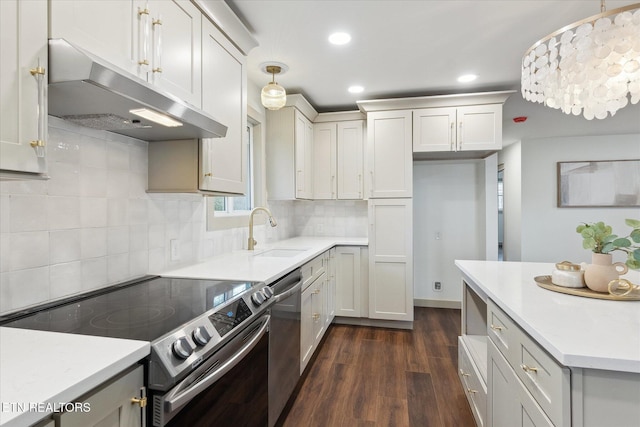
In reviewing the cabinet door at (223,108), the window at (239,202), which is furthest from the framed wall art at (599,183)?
the cabinet door at (223,108)

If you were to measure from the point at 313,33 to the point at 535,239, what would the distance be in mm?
4932

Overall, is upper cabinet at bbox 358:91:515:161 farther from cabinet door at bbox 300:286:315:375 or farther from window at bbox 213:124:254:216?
cabinet door at bbox 300:286:315:375

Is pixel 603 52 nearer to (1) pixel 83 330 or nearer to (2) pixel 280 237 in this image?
(1) pixel 83 330

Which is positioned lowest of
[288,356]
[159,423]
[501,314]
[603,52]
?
[288,356]

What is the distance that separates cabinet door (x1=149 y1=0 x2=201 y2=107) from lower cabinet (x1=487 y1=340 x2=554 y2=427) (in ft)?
5.95

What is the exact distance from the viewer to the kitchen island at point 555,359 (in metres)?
0.85

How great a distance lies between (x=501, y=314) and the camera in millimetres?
1375

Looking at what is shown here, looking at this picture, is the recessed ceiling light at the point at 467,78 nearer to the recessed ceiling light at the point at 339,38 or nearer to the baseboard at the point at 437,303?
the recessed ceiling light at the point at 339,38

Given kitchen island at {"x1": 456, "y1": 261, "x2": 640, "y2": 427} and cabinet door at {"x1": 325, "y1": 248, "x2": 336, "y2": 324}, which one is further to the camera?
cabinet door at {"x1": 325, "y1": 248, "x2": 336, "y2": 324}

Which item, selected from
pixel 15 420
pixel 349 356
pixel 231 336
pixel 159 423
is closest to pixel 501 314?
pixel 231 336

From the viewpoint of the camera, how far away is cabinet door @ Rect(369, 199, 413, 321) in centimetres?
337

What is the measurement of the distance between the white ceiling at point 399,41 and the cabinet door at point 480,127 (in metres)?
0.24

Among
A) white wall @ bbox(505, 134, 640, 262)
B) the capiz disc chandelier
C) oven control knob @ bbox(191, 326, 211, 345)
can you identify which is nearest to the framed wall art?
white wall @ bbox(505, 134, 640, 262)

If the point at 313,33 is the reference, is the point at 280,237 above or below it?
below
